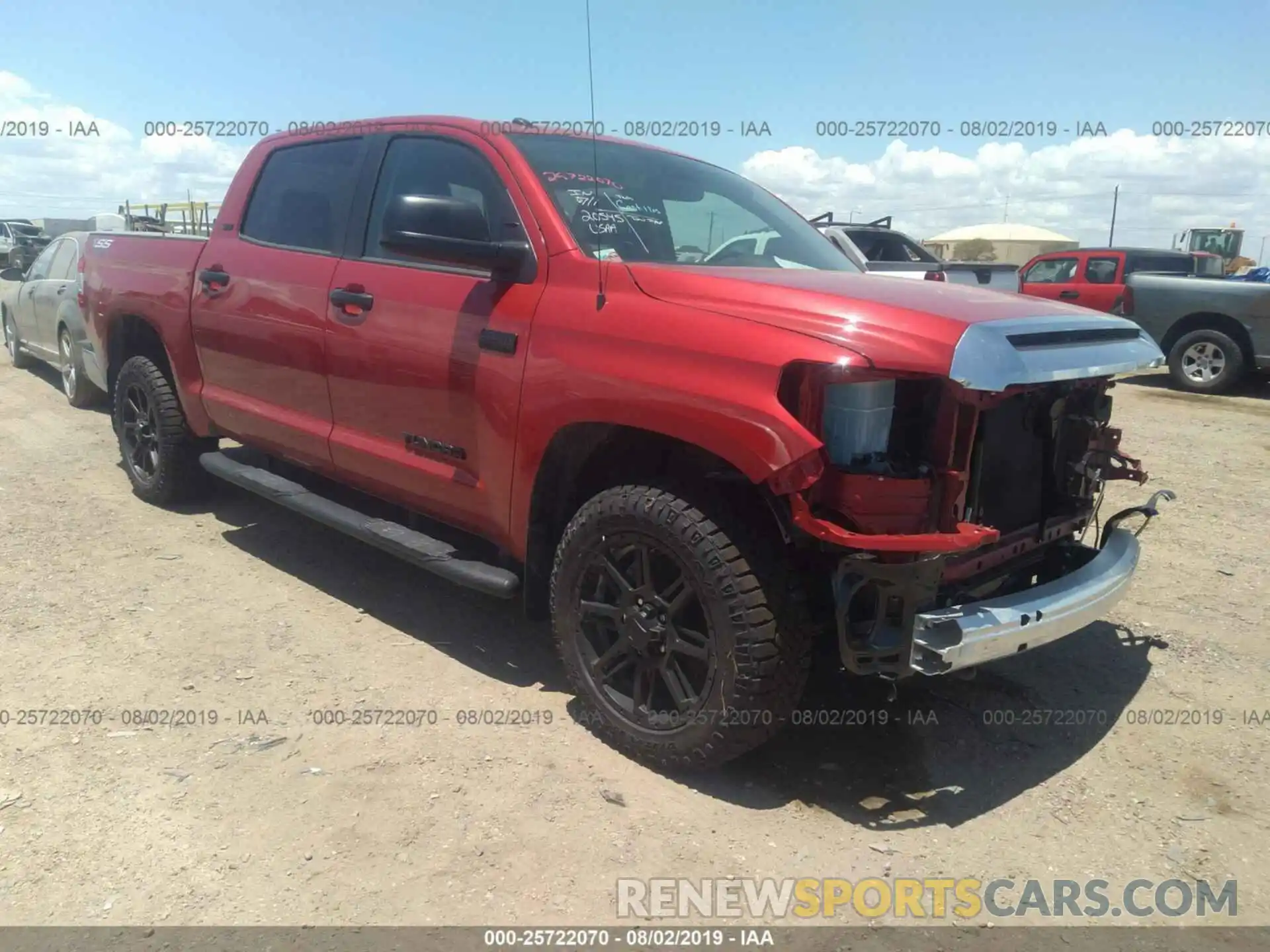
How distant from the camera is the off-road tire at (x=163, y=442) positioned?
5270 mm

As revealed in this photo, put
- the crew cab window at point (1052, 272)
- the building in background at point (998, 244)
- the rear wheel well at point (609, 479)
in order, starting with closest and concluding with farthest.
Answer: the rear wheel well at point (609, 479), the crew cab window at point (1052, 272), the building in background at point (998, 244)

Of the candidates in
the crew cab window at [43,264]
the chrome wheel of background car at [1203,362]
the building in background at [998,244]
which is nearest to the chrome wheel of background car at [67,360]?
the crew cab window at [43,264]

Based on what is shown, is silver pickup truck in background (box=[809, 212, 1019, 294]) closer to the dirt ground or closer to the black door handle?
the dirt ground

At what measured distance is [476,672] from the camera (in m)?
3.72

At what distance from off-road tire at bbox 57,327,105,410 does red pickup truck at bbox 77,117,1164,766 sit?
17.0ft

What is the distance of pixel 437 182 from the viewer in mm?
3756

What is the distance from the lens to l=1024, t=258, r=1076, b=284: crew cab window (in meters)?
14.2

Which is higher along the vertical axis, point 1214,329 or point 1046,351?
point 1046,351

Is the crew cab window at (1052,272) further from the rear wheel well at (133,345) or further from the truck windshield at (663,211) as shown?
the rear wheel well at (133,345)

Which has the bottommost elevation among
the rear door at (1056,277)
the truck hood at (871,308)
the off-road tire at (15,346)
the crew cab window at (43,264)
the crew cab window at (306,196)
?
the off-road tire at (15,346)

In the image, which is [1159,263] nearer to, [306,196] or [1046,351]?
[1046,351]

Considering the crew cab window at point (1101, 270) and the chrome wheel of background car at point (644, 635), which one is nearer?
the chrome wheel of background car at point (644, 635)

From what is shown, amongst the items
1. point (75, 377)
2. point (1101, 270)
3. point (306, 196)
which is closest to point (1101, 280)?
point (1101, 270)

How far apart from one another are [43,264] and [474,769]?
9296mm
